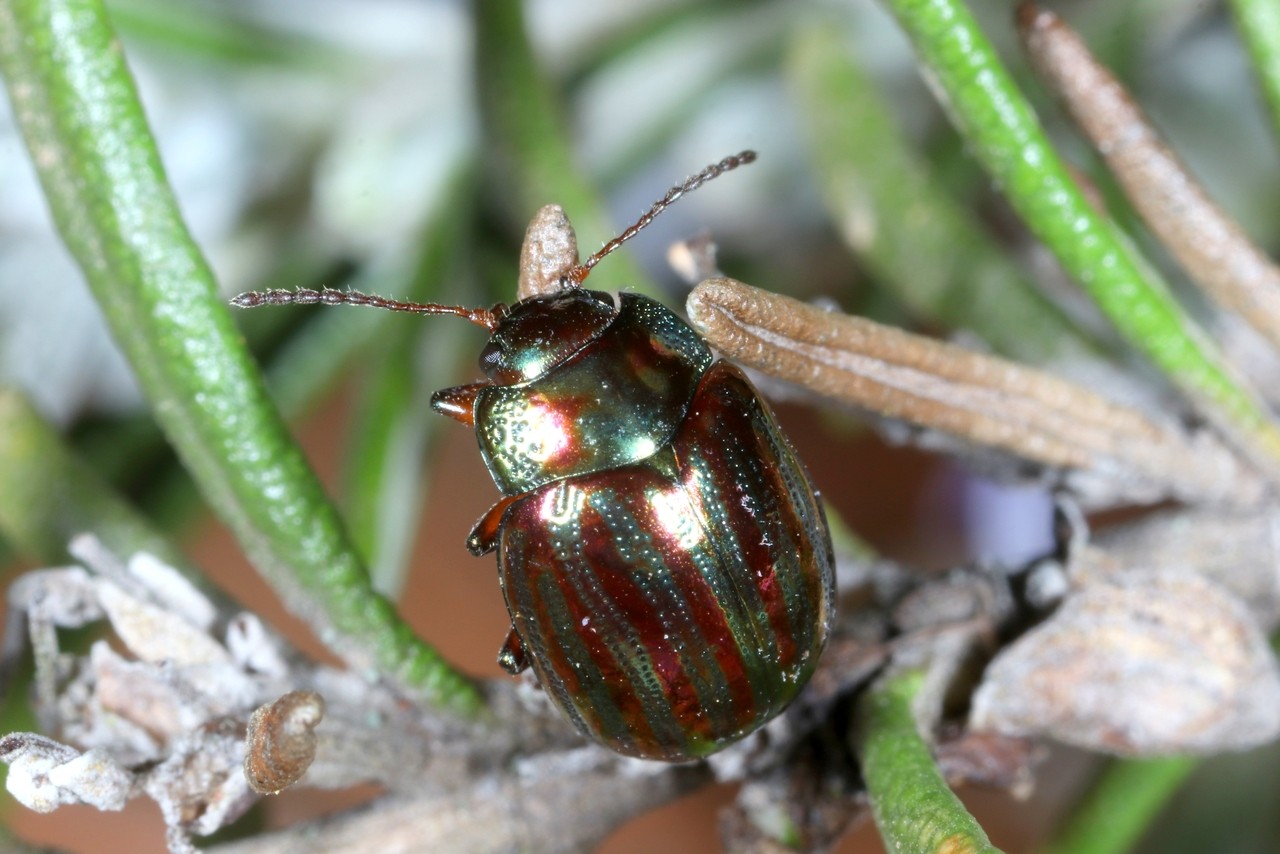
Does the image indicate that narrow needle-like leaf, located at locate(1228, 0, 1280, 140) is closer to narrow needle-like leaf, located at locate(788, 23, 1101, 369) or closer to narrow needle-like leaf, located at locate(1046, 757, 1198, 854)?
narrow needle-like leaf, located at locate(788, 23, 1101, 369)

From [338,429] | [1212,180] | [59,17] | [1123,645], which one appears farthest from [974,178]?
[338,429]

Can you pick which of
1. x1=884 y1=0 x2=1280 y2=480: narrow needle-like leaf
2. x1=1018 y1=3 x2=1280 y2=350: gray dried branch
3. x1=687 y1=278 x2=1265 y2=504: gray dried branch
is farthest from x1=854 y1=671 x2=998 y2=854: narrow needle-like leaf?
x1=1018 y1=3 x2=1280 y2=350: gray dried branch

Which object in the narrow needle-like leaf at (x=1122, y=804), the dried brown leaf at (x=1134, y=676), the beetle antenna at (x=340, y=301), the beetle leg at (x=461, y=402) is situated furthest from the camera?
the beetle leg at (x=461, y=402)

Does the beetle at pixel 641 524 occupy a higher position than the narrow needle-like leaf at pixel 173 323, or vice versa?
the narrow needle-like leaf at pixel 173 323

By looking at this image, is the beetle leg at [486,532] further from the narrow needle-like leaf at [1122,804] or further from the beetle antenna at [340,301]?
the narrow needle-like leaf at [1122,804]

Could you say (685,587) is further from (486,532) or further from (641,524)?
(486,532)

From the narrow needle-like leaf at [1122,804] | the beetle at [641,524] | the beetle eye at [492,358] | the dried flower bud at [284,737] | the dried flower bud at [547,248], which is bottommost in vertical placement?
the narrow needle-like leaf at [1122,804]

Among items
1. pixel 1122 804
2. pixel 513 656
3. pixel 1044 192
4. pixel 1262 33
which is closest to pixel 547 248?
pixel 1044 192

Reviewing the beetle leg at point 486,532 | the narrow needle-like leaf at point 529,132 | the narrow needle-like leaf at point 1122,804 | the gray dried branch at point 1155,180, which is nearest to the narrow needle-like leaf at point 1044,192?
the gray dried branch at point 1155,180

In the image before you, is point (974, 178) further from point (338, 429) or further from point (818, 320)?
point (338, 429)
